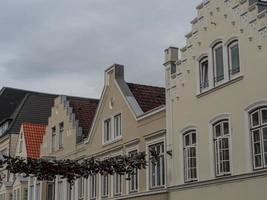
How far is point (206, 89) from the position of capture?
894 inches

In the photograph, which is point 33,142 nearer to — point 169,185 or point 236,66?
point 169,185

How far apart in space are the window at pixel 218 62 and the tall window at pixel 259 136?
8.43 feet

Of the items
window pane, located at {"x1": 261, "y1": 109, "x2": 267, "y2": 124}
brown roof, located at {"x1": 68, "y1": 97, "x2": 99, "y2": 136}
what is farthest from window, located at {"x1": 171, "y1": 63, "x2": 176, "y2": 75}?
brown roof, located at {"x1": 68, "y1": 97, "x2": 99, "y2": 136}

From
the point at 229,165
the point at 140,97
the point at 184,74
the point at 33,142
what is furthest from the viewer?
the point at 33,142

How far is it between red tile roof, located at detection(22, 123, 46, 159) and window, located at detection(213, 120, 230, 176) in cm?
2404

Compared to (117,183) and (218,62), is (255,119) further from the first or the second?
(117,183)

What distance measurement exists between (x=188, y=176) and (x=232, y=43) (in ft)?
18.3

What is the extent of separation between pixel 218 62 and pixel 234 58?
0.99m

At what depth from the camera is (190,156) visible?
23.4 meters

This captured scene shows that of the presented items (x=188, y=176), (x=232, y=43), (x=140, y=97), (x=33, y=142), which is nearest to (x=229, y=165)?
(x=188, y=176)

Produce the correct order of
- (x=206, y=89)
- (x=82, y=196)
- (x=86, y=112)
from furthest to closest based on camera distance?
(x=86, y=112)
(x=82, y=196)
(x=206, y=89)

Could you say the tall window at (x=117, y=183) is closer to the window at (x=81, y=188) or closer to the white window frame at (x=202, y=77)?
the window at (x=81, y=188)

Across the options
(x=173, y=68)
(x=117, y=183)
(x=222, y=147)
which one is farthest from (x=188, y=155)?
(x=117, y=183)

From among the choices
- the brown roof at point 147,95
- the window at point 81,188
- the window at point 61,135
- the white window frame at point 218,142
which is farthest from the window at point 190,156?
the window at point 61,135
